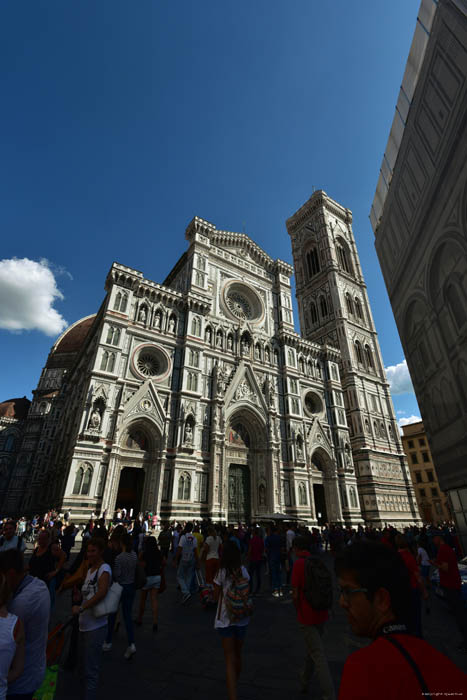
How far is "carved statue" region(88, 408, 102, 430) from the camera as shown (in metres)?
18.7

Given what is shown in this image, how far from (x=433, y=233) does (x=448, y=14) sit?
6.89 meters

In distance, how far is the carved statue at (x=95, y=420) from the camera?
18672mm

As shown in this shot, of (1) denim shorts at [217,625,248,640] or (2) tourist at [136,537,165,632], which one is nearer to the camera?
(1) denim shorts at [217,625,248,640]

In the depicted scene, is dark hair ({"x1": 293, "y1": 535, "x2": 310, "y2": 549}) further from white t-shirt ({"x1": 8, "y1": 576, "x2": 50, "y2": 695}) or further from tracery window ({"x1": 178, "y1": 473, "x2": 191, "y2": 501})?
tracery window ({"x1": 178, "y1": 473, "x2": 191, "y2": 501})

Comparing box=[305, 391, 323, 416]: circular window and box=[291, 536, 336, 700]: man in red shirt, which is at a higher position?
box=[305, 391, 323, 416]: circular window

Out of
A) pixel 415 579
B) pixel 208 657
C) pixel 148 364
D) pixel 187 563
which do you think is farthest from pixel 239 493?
pixel 415 579

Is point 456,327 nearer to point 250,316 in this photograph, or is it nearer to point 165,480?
point 165,480

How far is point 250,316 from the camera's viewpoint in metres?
30.9

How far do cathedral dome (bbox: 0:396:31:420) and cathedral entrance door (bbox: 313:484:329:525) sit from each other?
36.3 meters

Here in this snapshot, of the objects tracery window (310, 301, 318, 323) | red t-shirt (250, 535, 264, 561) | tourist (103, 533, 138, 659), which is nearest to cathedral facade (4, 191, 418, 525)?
tracery window (310, 301, 318, 323)

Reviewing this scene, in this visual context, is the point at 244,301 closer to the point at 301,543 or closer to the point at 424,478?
the point at 301,543

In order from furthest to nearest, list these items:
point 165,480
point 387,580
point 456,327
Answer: point 165,480 → point 456,327 → point 387,580

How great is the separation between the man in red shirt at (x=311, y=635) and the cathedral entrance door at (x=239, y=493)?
19832mm

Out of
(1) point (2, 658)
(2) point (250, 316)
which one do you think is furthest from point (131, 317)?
(1) point (2, 658)
